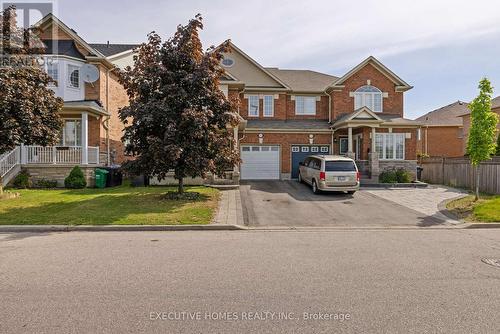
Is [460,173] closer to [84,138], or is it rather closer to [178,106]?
[178,106]

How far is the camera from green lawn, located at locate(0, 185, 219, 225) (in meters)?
10.1

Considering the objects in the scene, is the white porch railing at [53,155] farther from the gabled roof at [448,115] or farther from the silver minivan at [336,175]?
the gabled roof at [448,115]

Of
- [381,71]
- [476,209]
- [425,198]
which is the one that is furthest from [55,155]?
[381,71]

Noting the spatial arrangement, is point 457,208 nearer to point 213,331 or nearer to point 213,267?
point 213,267

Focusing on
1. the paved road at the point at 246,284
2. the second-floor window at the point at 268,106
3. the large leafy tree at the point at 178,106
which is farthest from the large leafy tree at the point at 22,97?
the second-floor window at the point at 268,106

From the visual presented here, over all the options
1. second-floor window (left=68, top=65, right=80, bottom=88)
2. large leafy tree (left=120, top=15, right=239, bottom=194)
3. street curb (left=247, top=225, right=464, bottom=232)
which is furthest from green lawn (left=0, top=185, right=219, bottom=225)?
second-floor window (left=68, top=65, right=80, bottom=88)

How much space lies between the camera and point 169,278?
5.34m

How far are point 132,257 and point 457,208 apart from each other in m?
12.1

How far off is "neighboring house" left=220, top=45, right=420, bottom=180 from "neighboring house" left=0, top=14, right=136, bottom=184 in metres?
7.89

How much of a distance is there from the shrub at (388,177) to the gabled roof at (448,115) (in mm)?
17309

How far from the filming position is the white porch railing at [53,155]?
18000 mm

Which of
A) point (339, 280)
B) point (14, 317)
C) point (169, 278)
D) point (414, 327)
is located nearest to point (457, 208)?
point (339, 280)

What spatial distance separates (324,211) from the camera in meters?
12.5

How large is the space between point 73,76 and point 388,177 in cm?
1956
